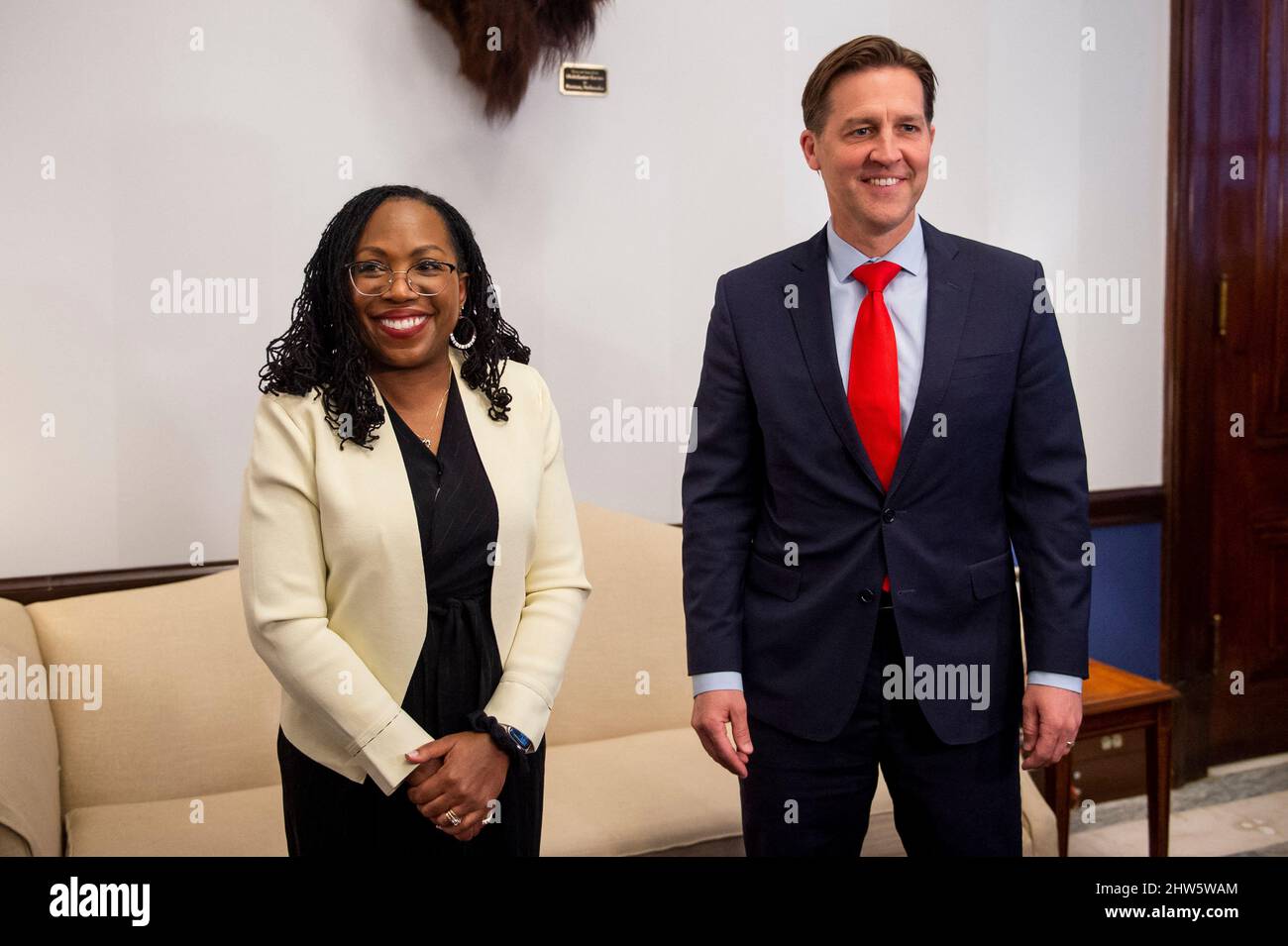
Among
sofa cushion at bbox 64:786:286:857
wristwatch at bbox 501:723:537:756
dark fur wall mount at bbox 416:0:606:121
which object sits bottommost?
sofa cushion at bbox 64:786:286:857

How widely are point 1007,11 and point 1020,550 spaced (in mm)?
1956

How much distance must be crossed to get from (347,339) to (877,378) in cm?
69

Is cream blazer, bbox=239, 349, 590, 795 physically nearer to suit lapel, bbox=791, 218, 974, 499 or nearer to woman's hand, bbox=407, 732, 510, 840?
woman's hand, bbox=407, 732, 510, 840

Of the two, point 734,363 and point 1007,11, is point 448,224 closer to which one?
point 734,363

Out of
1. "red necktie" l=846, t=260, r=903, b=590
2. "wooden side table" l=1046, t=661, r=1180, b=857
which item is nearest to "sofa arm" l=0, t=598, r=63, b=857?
"red necktie" l=846, t=260, r=903, b=590

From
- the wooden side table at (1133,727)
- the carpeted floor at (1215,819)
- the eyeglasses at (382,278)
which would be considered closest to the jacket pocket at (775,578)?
the eyeglasses at (382,278)

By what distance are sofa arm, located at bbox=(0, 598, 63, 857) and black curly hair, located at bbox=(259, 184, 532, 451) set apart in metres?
0.91

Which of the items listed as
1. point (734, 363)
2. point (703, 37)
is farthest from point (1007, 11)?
point (734, 363)

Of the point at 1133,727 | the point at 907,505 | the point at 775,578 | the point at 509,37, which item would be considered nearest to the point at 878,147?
the point at 907,505

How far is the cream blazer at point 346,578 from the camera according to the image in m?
1.39

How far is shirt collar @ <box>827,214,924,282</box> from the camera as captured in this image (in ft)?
4.99

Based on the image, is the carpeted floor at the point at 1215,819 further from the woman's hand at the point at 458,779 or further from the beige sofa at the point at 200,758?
the woman's hand at the point at 458,779
